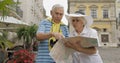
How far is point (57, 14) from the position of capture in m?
3.26

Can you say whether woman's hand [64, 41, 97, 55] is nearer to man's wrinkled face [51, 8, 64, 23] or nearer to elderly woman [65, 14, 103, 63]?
elderly woman [65, 14, 103, 63]

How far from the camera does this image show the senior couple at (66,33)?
2816 millimetres

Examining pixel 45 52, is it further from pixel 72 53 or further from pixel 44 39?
pixel 72 53

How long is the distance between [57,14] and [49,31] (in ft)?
0.65

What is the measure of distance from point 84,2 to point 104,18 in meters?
4.88

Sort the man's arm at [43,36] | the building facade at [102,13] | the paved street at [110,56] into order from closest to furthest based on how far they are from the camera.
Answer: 1. the man's arm at [43,36]
2. the paved street at [110,56]
3. the building facade at [102,13]

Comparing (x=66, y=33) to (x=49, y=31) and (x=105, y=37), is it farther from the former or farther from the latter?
(x=105, y=37)

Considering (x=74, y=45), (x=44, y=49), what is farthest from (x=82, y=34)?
(x=44, y=49)

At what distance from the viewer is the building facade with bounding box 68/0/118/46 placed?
55.0 metres

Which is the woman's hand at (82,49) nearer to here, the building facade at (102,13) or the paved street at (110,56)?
the paved street at (110,56)

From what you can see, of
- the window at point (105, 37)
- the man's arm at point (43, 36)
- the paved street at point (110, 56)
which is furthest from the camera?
the window at point (105, 37)

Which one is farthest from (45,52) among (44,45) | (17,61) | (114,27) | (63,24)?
(114,27)

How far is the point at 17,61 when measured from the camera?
5.98 metres

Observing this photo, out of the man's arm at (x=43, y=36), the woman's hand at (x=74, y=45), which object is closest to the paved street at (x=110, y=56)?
the man's arm at (x=43, y=36)
